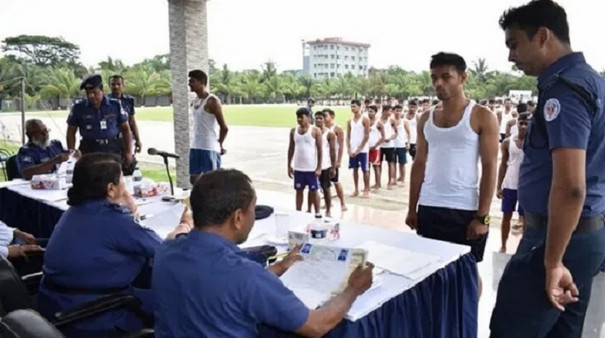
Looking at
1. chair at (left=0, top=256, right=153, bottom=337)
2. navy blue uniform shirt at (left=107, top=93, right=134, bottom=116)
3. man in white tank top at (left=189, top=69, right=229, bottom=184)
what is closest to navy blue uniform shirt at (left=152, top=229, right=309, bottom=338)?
chair at (left=0, top=256, right=153, bottom=337)

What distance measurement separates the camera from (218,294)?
1.26m

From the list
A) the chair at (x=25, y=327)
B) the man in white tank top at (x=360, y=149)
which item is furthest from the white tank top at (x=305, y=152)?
the chair at (x=25, y=327)

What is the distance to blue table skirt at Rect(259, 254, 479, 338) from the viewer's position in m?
1.62

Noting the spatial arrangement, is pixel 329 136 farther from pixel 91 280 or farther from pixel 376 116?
pixel 91 280

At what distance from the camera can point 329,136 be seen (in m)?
5.82

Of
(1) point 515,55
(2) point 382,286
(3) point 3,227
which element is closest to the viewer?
(1) point 515,55

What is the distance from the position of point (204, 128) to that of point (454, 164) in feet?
10.2

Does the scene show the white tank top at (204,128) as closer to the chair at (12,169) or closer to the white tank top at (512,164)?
the chair at (12,169)

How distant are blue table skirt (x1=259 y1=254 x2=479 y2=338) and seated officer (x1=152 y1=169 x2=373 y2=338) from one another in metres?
0.26

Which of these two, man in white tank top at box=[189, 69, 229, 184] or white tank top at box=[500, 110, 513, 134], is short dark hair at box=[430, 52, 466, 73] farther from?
white tank top at box=[500, 110, 513, 134]

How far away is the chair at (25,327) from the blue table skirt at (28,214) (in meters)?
2.10

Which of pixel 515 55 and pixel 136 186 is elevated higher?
pixel 515 55

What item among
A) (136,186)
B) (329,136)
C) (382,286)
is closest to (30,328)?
(382,286)

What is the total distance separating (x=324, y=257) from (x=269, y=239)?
54cm
